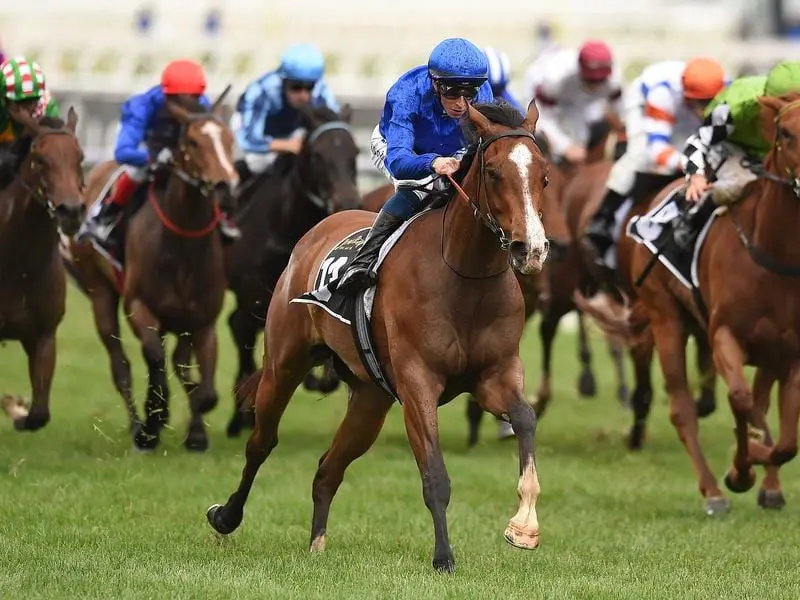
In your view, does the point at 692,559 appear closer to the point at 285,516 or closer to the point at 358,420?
the point at 358,420

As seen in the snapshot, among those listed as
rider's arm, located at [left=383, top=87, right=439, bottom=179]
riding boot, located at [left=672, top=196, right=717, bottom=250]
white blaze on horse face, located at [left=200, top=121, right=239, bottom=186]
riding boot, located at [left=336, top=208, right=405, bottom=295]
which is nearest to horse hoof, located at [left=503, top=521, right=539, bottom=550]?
riding boot, located at [left=336, top=208, right=405, bottom=295]

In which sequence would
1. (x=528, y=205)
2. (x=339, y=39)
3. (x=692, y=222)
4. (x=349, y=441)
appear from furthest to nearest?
(x=339, y=39), (x=692, y=222), (x=349, y=441), (x=528, y=205)

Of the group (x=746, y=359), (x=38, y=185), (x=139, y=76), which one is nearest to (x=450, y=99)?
(x=746, y=359)

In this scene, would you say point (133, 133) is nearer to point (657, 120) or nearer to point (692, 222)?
point (657, 120)

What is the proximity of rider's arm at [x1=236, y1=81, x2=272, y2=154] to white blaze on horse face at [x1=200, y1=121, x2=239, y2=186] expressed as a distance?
4.42ft

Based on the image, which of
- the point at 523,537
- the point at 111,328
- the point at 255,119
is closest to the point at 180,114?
the point at 255,119

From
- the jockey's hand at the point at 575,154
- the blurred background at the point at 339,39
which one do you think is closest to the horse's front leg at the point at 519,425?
the jockey's hand at the point at 575,154

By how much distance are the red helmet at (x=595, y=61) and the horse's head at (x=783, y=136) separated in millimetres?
4422

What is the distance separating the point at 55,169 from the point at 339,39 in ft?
64.6

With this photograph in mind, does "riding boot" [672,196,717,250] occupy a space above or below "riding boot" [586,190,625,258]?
above

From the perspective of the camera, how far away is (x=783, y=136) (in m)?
7.22

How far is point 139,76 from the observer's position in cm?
2630

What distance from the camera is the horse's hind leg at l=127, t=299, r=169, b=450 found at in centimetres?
943

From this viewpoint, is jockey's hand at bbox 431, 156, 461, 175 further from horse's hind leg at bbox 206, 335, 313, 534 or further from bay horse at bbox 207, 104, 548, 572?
horse's hind leg at bbox 206, 335, 313, 534
